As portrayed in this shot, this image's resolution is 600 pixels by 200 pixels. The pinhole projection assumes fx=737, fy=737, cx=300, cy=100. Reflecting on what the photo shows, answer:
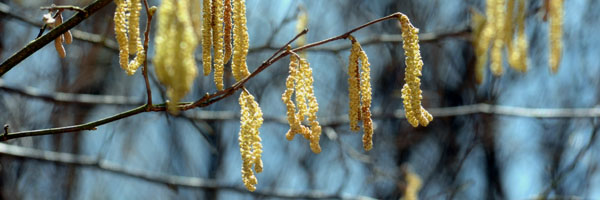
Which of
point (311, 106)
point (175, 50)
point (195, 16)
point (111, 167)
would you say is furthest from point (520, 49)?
point (111, 167)

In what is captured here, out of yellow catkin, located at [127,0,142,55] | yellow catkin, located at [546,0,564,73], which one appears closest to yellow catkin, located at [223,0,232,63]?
yellow catkin, located at [127,0,142,55]

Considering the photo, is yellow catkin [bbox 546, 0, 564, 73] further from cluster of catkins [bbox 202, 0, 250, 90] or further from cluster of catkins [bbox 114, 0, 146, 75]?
cluster of catkins [bbox 114, 0, 146, 75]

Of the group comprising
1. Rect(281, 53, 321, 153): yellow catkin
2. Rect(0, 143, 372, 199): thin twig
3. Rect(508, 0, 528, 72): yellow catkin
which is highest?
Rect(508, 0, 528, 72): yellow catkin

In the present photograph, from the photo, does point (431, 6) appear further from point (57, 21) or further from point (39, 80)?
point (57, 21)

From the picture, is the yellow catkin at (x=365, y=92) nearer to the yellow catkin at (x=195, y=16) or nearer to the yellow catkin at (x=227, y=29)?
the yellow catkin at (x=227, y=29)

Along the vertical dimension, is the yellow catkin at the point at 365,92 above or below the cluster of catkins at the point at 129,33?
below

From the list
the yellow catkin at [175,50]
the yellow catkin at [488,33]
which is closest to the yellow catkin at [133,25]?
the yellow catkin at [175,50]

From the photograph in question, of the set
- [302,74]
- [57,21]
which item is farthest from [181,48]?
[57,21]
